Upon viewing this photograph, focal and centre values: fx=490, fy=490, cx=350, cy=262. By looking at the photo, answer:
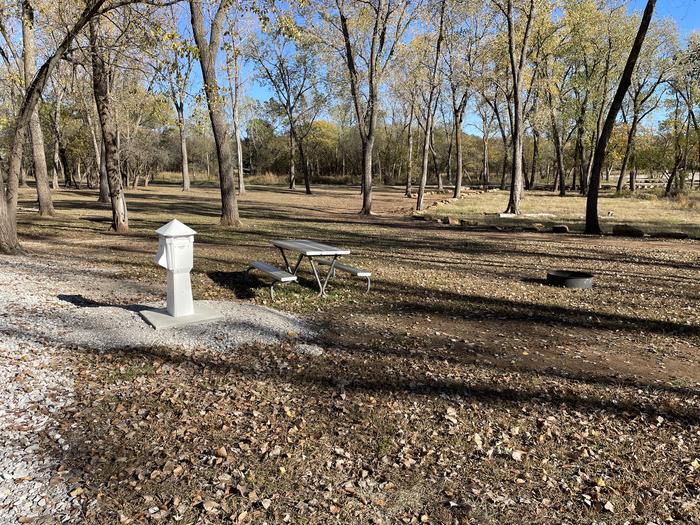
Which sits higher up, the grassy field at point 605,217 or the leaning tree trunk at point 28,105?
the leaning tree trunk at point 28,105

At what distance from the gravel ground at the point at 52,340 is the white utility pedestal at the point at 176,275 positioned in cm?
14

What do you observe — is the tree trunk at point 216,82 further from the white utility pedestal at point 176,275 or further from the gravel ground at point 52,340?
the white utility pedestal at point 176,275

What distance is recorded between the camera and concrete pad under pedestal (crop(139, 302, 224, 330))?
5.17m

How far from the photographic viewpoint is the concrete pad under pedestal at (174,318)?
5.17 m

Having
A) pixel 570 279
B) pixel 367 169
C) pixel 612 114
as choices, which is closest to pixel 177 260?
pixel 570 279

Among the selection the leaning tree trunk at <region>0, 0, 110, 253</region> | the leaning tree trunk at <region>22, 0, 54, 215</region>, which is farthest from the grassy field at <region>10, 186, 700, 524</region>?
the leaning tree trunk at <region>22, 0, 54, 215</region>

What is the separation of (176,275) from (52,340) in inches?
51.2

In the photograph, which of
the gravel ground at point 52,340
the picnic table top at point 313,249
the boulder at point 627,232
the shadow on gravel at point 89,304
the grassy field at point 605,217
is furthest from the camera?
the grassy field at point 605,217

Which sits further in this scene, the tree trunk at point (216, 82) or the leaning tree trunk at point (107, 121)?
the tree trunk at point (216, 82)

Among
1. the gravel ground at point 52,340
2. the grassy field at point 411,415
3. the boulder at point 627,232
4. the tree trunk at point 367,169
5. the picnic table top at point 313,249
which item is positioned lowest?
the grassy field at point 411,415

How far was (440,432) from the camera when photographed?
3525mm

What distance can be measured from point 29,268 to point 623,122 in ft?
142

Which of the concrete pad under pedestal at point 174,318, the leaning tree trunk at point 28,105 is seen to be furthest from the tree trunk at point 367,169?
the concrete pad under pedestal at point 174,318

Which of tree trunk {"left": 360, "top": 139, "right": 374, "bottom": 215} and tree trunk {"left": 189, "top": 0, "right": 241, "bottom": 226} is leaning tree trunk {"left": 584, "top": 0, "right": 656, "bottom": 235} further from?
tree trunk {"left": 189, "top": 0, "right": 241, "bottom": 226}
